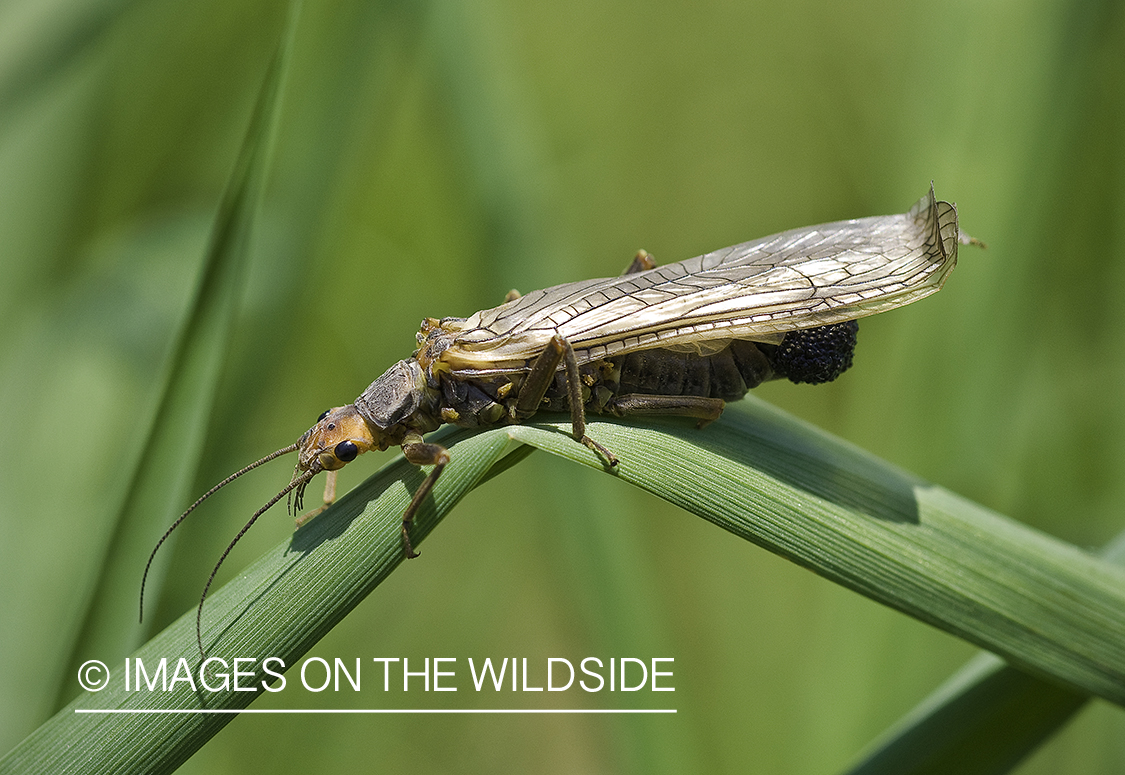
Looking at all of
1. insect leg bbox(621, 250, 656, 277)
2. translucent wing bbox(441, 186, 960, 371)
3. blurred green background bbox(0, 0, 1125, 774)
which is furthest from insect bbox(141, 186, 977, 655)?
insect leg bbox(621, 250, 656, 277)

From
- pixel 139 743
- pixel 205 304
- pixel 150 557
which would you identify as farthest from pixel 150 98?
pixel 139 743

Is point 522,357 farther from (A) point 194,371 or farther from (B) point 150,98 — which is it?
(B) point 150,98

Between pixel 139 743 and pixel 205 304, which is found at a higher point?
pixel 205 304

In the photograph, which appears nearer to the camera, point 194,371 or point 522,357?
point 194,371

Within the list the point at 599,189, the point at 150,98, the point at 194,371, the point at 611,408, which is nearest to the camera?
the point at 194,371

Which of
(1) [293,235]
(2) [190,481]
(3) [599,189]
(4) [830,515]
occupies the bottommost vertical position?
(4) [830,515]

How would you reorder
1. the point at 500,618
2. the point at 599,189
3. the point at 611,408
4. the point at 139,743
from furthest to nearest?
the point at 599,189 < the point at 500,618 < the point at 611,408 < the point at 139,743

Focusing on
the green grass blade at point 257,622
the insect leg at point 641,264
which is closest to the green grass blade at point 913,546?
the green grass blade at point 257,622
